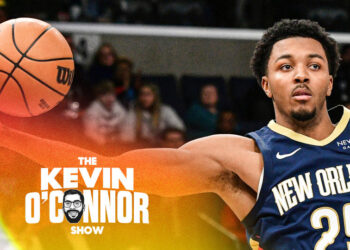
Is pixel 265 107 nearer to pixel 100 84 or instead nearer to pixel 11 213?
pixel 100 84

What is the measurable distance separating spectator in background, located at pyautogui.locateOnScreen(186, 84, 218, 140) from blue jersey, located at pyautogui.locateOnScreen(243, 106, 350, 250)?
3.51m

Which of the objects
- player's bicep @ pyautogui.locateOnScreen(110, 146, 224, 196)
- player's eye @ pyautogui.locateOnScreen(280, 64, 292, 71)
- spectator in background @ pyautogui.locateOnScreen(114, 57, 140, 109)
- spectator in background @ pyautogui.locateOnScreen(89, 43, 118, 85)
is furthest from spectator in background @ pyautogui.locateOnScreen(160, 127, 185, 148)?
player's eye @ pyautogui.locateOnScreen(280, 64, 292, 71)

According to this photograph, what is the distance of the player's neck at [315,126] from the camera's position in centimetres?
276

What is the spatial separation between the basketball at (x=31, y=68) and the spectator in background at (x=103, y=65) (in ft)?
10.2

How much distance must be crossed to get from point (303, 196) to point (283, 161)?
0.57 ft

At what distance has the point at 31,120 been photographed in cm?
600

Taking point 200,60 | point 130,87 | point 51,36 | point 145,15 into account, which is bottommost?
point 51,36

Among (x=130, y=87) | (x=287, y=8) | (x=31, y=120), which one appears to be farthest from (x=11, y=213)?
(x=287, y=8)

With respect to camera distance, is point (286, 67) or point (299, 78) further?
point (286, 67)

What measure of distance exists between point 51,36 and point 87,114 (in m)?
2.76

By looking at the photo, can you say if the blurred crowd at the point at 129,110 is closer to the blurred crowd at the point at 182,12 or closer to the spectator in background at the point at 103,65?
the spectator in background at the point at 103,65

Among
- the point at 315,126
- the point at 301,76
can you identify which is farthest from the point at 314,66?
the point at 315,126

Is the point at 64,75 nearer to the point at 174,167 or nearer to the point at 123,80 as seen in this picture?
the point at 174,167

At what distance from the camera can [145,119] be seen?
595cm
